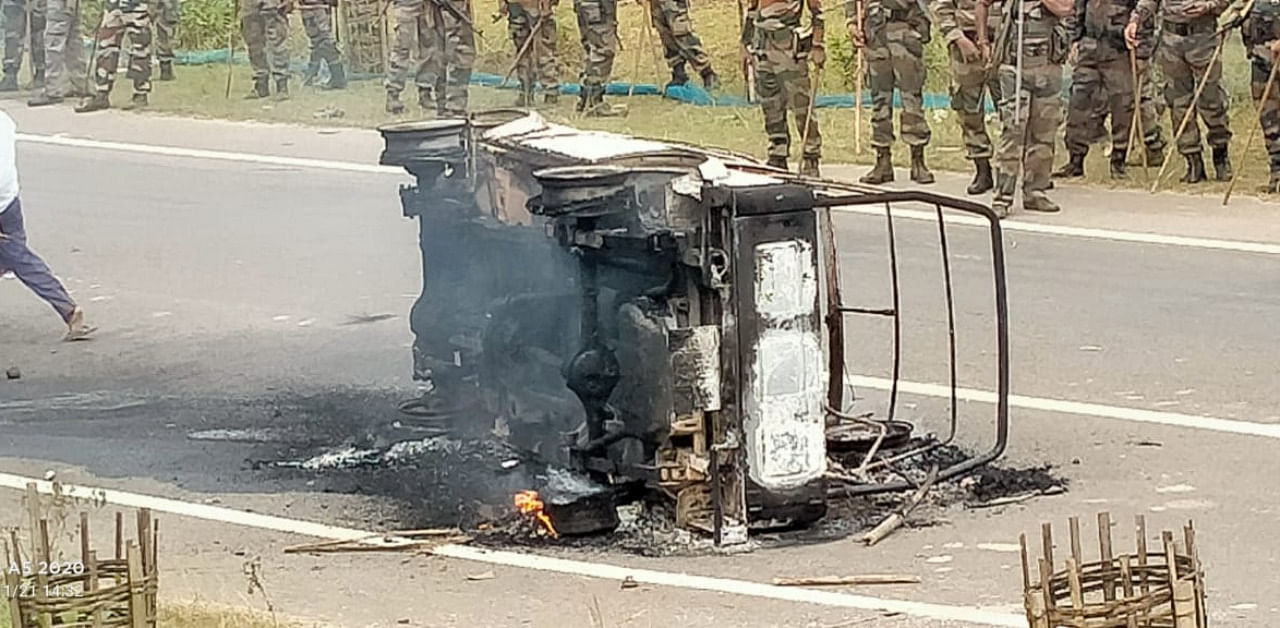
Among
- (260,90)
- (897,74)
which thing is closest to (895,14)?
(897,74)

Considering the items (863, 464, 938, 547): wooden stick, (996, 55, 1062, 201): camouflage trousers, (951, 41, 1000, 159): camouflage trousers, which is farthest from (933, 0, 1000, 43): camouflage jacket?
(863, 464, 938, 547): wooden stick

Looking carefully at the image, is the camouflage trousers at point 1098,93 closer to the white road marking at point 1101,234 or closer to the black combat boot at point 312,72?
the white road marking at point 1101,234

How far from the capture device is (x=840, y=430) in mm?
7738

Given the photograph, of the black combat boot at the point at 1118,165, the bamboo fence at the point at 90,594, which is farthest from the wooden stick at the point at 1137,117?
the bamboo fence at the point at 90,594

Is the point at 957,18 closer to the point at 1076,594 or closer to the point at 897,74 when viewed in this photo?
the point at 897,74

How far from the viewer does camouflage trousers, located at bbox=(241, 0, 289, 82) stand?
20109 mm

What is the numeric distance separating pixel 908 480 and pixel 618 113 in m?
11.2

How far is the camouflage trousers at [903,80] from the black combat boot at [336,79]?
7.29m

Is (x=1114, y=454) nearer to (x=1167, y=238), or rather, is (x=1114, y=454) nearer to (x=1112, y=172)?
(x=1167, y=238)

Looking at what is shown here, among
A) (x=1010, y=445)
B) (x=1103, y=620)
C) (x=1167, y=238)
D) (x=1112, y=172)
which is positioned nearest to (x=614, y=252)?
(x=1010, y=445)

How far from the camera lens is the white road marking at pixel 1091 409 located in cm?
815

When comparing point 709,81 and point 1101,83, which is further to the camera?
point 709,81

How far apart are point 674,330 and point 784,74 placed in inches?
322

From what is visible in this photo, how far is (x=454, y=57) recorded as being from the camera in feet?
60.0
